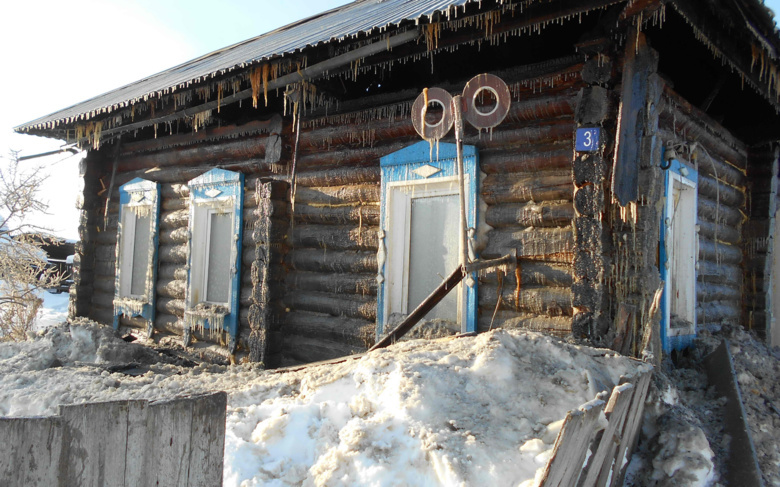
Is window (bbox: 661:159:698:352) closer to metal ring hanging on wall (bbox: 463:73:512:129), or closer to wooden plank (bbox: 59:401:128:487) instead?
metal ring hanging on wall (bbox: 463:73:512:129)

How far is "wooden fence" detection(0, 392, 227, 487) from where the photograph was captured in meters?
1.34

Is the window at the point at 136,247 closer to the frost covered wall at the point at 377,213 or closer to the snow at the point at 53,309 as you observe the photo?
the frost covered wall at the point at 377,213

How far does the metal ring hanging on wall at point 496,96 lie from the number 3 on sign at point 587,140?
67 cm

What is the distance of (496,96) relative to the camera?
Answer: 4.45 meters

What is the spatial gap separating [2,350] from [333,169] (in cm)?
475

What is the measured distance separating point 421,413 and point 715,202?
5.45 metres

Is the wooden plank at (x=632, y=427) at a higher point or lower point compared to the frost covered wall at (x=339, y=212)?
lower

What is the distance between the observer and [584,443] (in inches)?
90.8

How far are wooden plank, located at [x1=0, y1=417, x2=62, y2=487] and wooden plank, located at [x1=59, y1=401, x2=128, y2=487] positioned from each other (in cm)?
2

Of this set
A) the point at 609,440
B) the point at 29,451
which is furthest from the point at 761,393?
the point at 29,451

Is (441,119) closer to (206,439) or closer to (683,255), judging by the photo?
(683,255)

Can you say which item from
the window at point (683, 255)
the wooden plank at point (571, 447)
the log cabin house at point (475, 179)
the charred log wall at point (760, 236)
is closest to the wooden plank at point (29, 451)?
the wooden plank at point (571, 447)

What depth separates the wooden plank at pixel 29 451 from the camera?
52.0 inches

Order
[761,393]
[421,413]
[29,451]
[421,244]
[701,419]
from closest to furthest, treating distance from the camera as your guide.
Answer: [29,451] < [421,413] < [701,419] < [761,393] < [421,244]
